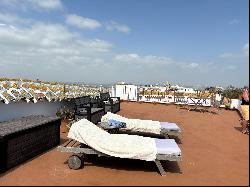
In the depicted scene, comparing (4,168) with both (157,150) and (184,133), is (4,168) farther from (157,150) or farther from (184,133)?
(184,133)

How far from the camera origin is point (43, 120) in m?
7.56

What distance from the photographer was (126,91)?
22172 mm

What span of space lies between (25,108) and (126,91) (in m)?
13.0

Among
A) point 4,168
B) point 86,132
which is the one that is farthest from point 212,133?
point 4,168

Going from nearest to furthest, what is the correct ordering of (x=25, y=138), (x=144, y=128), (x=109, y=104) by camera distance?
(x=25, y=138) → (x=144, y=128) → (x=109, y=104)

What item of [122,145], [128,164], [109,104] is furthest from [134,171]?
[109,104]

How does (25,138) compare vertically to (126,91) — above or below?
below

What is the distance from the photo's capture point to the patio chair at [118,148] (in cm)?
581

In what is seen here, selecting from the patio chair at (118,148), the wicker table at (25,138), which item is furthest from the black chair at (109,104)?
Answer: the patio chair at (118,148)


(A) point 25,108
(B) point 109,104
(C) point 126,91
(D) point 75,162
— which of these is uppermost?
(C) point 126,91

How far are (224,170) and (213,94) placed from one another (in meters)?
17.1

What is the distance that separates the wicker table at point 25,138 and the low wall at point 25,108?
1219 mm

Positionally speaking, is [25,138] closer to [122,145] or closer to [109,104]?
[122,145]

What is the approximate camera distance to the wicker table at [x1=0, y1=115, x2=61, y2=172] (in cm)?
568
